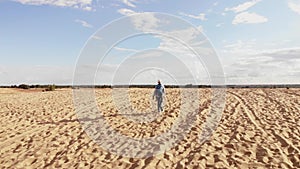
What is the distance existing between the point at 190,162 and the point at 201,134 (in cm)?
292

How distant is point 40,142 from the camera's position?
10664 mm

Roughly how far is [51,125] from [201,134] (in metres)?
6.85

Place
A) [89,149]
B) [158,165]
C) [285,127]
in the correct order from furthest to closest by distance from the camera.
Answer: [285,127]
[89,149]
[158,165]

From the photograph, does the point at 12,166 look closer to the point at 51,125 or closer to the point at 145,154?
the point at 145,154

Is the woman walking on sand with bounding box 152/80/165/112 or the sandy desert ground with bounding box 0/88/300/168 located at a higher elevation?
the woman walking on sand with bounding box 152/80/165/112

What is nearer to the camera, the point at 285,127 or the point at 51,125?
the point at 285,127

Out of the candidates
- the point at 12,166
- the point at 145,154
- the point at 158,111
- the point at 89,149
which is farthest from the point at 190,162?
A: the point at 158,111

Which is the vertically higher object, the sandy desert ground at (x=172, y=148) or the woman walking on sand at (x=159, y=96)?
the woman walking on sand at (x=159, y=96)

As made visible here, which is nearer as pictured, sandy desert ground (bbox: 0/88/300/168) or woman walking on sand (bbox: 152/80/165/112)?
sandy desert ground (bbox: 0/88/300/168)

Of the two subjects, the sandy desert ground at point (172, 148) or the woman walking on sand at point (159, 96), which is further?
the woman walking on sand at point (159, 96)

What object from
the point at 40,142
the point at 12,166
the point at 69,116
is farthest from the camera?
the point at 69,116

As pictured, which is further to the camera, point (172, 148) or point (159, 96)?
point (159, 96)

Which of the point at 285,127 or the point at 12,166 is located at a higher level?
the point at 285,127

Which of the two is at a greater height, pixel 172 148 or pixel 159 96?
pixel 159 96
